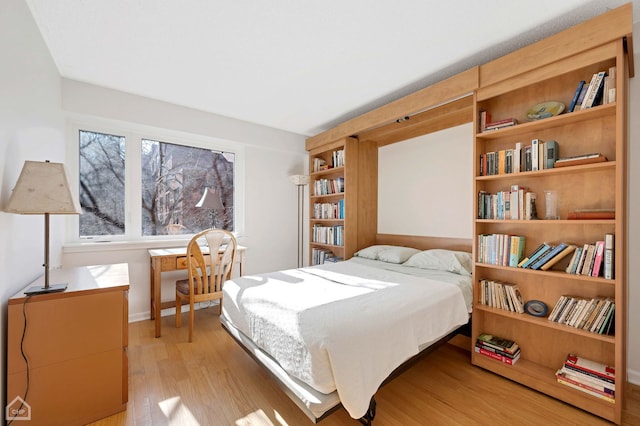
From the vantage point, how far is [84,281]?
1686 millimetres

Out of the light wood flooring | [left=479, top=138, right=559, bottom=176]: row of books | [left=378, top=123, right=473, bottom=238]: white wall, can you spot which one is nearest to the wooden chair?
the light wood flooring

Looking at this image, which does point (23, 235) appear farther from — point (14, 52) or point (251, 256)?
point (251, 256)

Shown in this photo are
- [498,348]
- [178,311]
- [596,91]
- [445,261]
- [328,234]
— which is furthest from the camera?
[328,234]

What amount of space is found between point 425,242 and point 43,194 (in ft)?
10.5

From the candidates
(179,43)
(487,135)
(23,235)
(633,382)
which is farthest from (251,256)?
(633,382)

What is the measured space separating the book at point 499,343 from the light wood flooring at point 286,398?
0.72ft

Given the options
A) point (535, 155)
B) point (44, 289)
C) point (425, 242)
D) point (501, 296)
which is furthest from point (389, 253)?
point (44, 289)

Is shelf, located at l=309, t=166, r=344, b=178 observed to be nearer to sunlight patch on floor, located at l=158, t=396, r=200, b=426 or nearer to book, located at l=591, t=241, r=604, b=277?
book, located at l=591, t=241, r=604, b=277

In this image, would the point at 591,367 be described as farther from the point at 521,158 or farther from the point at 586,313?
the point at 521,158

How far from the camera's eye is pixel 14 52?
1489 mm

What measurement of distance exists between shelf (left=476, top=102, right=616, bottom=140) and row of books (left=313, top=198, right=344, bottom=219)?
1.83m

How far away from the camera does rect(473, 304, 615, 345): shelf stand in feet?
5.21

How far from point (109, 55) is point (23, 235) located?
60.1 inches

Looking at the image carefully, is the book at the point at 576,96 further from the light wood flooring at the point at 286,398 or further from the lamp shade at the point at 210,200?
the lamp shade at the point at 210,200
